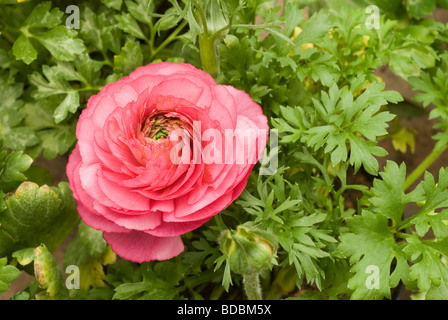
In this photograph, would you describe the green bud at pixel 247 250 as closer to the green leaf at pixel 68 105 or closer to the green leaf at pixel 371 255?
the green leaf at pixel 371 255

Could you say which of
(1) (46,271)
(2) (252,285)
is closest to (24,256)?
(1) (46,271)

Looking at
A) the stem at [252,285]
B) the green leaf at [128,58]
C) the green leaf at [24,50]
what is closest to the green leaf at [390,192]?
the stem at [252,285]

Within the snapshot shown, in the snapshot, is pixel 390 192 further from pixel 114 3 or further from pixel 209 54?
pixel 114 3

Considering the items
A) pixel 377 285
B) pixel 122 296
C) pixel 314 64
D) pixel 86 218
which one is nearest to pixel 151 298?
pixel 122 296

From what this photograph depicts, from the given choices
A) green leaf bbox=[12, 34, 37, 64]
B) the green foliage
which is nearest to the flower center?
the green foliage

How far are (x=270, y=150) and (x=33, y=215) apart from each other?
351 millimetres

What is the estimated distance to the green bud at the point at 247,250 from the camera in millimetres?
466

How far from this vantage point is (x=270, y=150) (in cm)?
62

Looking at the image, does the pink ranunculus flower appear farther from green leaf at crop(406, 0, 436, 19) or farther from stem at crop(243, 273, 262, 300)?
green leaf at crop(406, 0, 436, 19)

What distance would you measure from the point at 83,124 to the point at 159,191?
0.39 ft

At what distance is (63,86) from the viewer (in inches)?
30.3

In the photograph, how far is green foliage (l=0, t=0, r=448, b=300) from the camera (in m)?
0.59

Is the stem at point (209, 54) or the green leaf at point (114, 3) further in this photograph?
the green leaf at point (114, 3)
